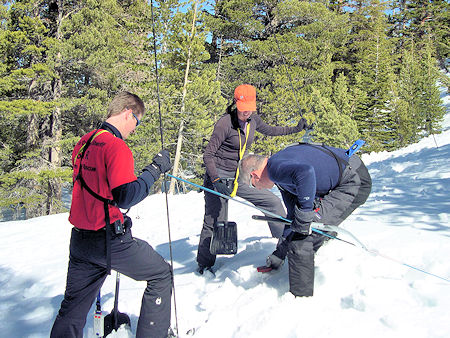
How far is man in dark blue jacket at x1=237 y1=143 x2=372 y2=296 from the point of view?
2693 millimetres

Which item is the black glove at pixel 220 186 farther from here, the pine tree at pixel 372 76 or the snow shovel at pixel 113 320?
the pine tree at pixel 372 76

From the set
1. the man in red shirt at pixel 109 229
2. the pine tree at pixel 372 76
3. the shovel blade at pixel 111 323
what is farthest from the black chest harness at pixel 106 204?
the pine tree at pixel 372 76

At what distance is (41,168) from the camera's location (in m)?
16.2

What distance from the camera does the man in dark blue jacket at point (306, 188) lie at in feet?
8.84

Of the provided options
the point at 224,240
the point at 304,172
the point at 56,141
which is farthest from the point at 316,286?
the point at 56,141

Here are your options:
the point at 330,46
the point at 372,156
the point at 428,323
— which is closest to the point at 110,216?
the point at 428,323

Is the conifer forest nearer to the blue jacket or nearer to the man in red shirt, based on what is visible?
the blue jacket

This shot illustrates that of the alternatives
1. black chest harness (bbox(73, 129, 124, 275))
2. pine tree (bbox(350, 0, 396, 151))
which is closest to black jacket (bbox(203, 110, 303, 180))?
black chest harness (bbox(73, 129, 124, 275))

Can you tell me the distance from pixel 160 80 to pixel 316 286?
17.3 metres

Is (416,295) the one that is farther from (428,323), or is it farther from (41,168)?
(41,168)

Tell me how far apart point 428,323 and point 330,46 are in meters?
30.1

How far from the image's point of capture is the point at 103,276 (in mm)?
2508

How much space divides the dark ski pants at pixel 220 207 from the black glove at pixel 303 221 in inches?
54.4

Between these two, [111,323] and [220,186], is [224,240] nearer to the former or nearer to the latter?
[220,186]
